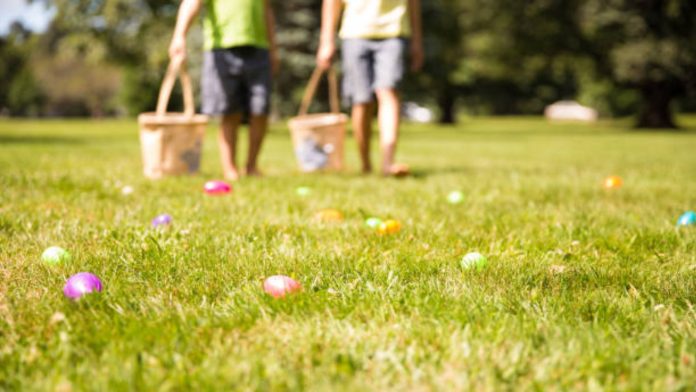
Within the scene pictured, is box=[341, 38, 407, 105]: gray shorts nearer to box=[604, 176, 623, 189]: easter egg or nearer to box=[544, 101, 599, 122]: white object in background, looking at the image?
box=[604, 176, 623, 189]: easter egg

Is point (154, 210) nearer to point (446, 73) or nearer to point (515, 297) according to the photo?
point (515, 297)

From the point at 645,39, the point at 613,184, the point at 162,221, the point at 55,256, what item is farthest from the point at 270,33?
the point at 645,39

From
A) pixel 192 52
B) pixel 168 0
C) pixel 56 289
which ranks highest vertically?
pixel 168 0

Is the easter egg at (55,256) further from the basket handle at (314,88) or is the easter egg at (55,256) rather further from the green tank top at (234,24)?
the basket handle at (314,88)

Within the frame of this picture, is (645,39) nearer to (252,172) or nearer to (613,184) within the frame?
Result: (613,184)

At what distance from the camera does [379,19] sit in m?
4.87

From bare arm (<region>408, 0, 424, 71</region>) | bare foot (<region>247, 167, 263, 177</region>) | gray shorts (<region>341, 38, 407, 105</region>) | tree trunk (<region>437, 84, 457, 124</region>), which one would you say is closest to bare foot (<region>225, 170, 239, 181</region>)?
bare foot (<region>247, 167, 263, 177</region>)

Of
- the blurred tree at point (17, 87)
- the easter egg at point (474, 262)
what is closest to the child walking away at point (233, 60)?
the easter egg at point (474, 262)

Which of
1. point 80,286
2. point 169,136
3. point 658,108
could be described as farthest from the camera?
point 658,108

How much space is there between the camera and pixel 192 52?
18.4 meters

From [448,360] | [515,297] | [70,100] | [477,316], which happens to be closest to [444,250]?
[515,297]

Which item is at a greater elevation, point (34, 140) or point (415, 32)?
point (415, 32)

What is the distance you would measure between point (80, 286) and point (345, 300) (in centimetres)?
76

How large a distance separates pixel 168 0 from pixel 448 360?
1839cm
